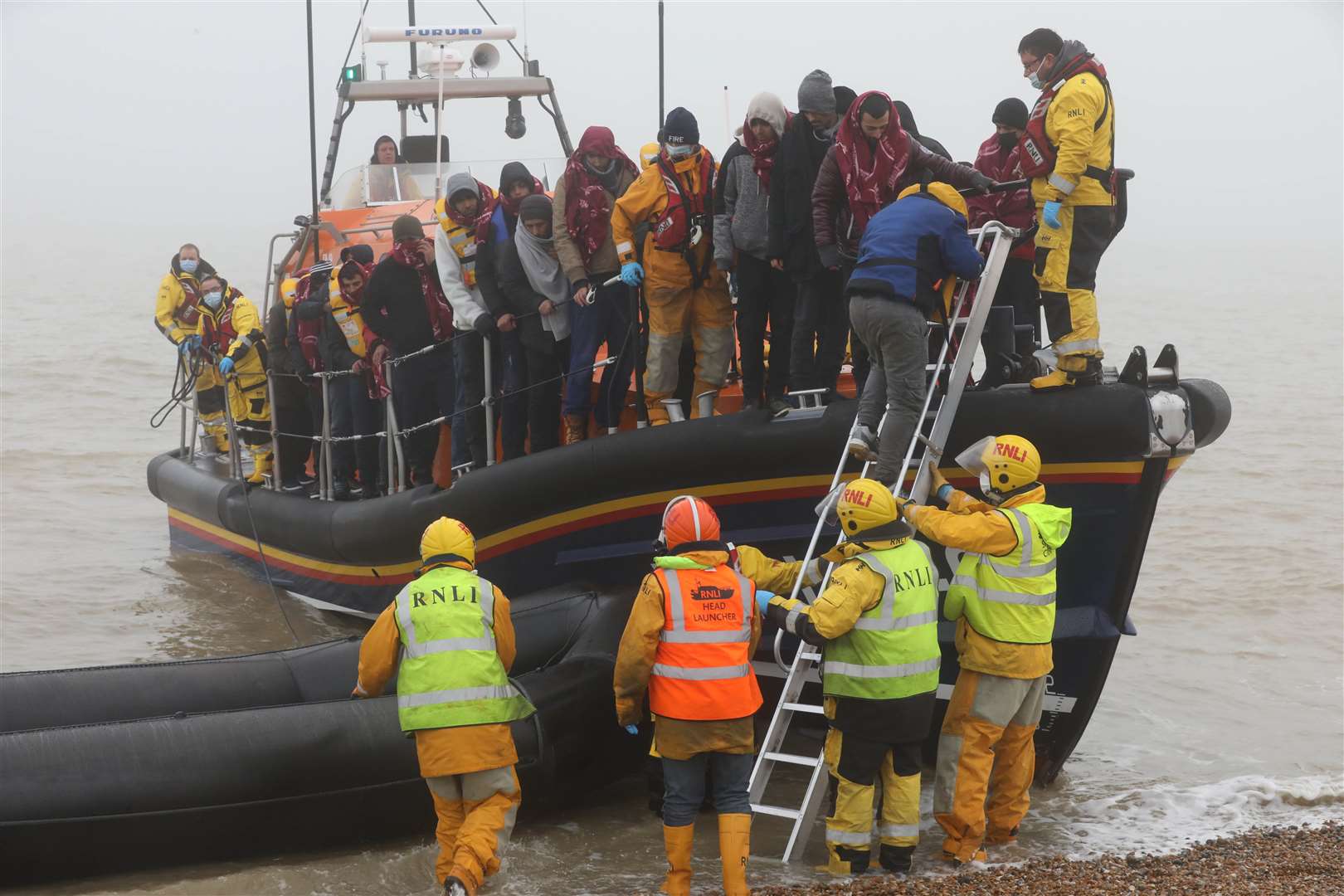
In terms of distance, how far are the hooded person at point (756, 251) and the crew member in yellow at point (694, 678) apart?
1.25m

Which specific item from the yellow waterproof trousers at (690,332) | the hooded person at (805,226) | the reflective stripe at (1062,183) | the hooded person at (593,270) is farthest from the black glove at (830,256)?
the hooded person at (593,270)

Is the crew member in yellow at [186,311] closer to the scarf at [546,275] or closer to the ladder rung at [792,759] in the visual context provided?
the scarf at [546,275]

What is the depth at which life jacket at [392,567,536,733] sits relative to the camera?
175 inches

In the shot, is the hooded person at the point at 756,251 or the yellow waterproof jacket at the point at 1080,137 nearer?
the yellow waterproof jacket at the point at 1080,137

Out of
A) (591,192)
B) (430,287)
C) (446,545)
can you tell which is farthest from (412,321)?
(446,545)

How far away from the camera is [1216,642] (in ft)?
29.1

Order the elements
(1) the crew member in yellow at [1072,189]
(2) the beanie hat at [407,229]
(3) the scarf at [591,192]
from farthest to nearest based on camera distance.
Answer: (2) the beanie hat at [407,229] → (3) the scarf at [591,192] → (1) the crew member in yellow at [1072,189]

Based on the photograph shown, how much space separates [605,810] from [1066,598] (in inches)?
77.0

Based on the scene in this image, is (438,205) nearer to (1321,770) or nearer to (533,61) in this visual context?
(533,61)

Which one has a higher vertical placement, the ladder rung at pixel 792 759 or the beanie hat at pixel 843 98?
the beanie hat at pixel 843 98

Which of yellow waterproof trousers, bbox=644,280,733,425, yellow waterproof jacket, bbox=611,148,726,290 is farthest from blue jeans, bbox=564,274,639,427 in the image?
yellow waterproof jacket, bbox=611,148,726,290

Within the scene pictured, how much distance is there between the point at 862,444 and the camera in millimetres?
5129

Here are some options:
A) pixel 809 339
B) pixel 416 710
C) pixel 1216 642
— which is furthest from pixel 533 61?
pixel 416 710

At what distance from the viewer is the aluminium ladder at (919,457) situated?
479cm
